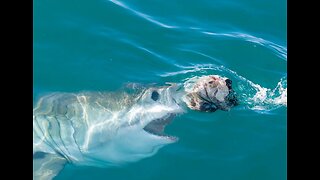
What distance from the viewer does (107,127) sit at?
473cm

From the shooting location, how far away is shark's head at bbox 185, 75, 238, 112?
448 cm

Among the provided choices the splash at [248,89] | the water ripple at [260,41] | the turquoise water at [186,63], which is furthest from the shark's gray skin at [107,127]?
the water ripple at [260,41]

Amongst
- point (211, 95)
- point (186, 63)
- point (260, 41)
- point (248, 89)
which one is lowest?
point (211, 95)

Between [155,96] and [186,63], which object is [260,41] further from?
[155,96]

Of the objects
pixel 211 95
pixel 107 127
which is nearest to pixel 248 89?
pixel 211 95

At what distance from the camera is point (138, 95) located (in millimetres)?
4906

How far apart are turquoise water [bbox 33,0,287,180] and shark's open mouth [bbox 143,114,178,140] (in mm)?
129

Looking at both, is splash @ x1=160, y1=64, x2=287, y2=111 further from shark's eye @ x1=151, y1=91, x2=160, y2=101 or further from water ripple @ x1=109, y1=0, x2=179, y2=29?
water ripple @ x1=109, y1=0, x2=179, y2=29

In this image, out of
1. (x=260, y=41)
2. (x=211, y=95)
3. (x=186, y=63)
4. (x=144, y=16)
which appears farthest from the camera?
(x=144, y=16)

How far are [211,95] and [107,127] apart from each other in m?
1.12

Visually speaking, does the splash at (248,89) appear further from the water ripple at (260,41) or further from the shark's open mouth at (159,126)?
the water ripple at (260,41)
